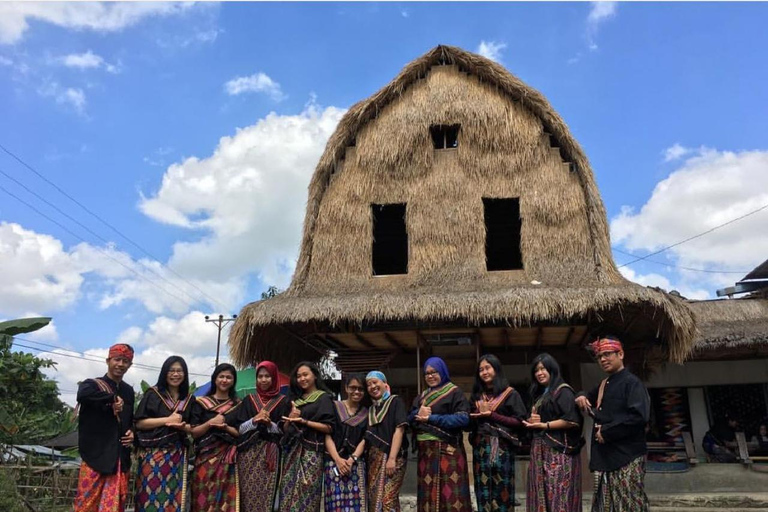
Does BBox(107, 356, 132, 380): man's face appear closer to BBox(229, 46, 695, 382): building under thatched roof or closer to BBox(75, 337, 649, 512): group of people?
BBox(75, 337, 649, 512): group of people

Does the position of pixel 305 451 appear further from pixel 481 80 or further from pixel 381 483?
pixel 481 80

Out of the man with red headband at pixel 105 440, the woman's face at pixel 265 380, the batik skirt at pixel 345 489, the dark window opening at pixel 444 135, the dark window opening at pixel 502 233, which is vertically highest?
the dark window opening at pixel 444 135

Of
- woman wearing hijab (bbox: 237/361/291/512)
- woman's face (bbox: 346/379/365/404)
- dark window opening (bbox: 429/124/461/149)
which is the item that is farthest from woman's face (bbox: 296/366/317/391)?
dark window opening (bbox: 429/124/461/149)

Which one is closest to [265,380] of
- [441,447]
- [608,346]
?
[441,447]

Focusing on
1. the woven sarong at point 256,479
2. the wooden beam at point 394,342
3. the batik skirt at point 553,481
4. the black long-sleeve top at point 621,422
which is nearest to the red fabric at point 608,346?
the black long-sleeve top at point 621,422

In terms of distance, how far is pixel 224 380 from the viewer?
4613 mm

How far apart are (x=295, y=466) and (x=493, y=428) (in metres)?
1.50

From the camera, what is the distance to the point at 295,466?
4.57 meters

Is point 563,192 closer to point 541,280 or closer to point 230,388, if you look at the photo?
point 541,280

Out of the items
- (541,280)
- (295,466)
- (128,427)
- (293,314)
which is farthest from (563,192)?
(128,427)

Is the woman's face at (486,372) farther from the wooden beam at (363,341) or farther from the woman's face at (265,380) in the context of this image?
the wooden beam at (363,341)

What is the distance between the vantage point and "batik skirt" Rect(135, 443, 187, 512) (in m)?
4.30

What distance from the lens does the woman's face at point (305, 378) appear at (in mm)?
4684

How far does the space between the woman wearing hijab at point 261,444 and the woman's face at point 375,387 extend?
2.08 feet
